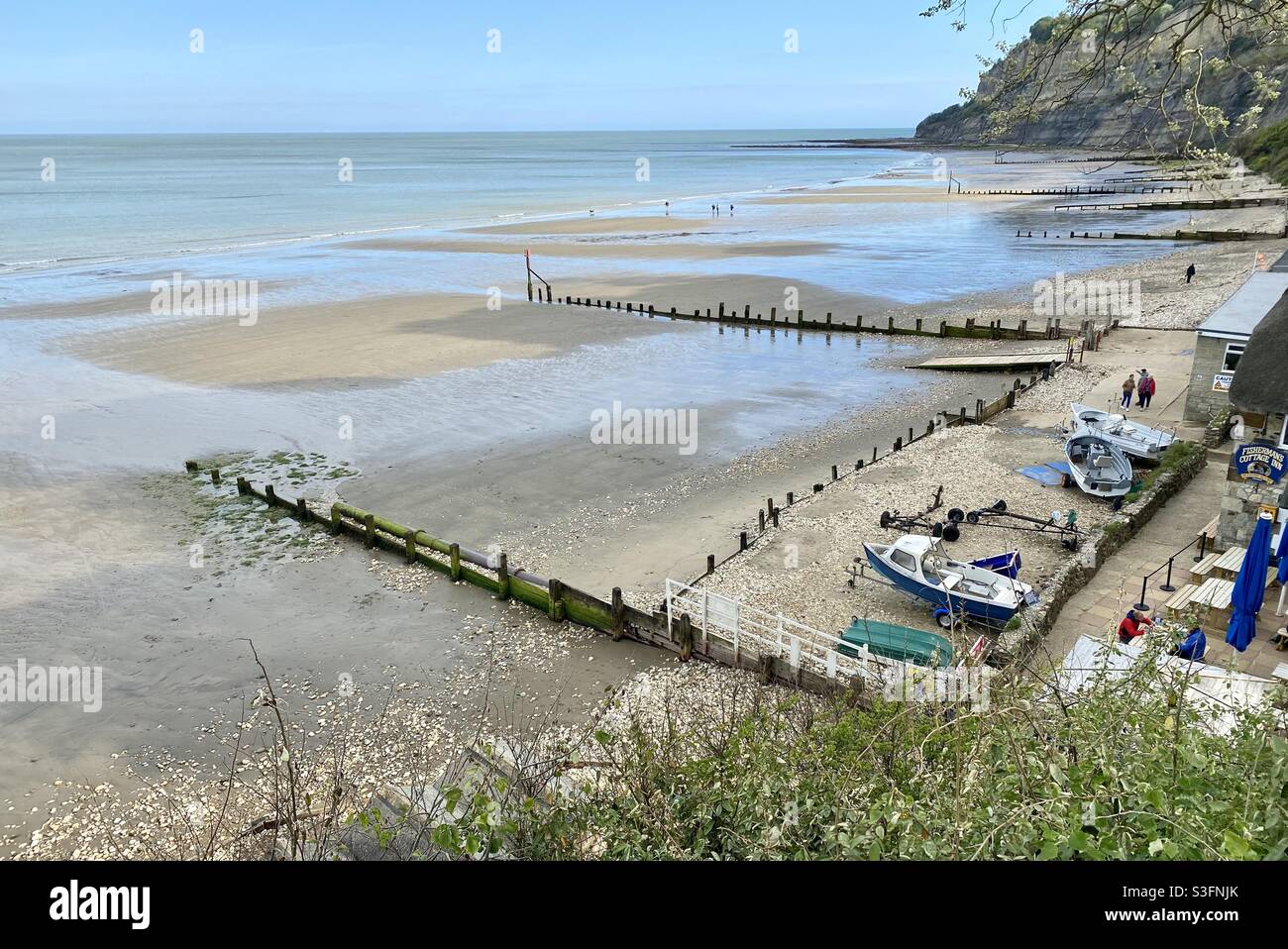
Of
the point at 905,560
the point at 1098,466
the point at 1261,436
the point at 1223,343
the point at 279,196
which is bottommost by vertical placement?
the point at 905,560

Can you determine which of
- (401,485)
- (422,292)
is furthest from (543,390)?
(422,292)

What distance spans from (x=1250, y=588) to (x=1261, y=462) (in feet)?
12.3

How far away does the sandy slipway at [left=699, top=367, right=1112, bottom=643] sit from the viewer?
1647 centimetres

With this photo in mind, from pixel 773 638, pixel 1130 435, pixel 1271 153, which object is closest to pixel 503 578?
pixel 773 638

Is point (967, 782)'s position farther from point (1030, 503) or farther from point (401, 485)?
point (401, 485)

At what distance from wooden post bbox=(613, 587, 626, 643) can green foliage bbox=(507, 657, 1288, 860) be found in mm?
8638

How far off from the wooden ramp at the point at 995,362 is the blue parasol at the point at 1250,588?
23041 mm

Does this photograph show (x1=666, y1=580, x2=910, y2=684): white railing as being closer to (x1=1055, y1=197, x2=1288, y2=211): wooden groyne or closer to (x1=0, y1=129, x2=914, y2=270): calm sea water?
(x1=0, y1=129, x2=914, y2=270): calm sea water

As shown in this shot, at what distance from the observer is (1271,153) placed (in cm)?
9606

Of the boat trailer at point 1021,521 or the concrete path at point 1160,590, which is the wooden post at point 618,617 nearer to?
the concrete path at point 1160,590

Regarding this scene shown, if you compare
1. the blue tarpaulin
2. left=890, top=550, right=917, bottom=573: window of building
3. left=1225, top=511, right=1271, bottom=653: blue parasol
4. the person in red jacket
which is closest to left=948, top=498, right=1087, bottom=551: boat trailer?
the blue tarpaulin

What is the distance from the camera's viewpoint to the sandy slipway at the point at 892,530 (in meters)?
16.5

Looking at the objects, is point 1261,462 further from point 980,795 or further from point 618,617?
point 980,795
